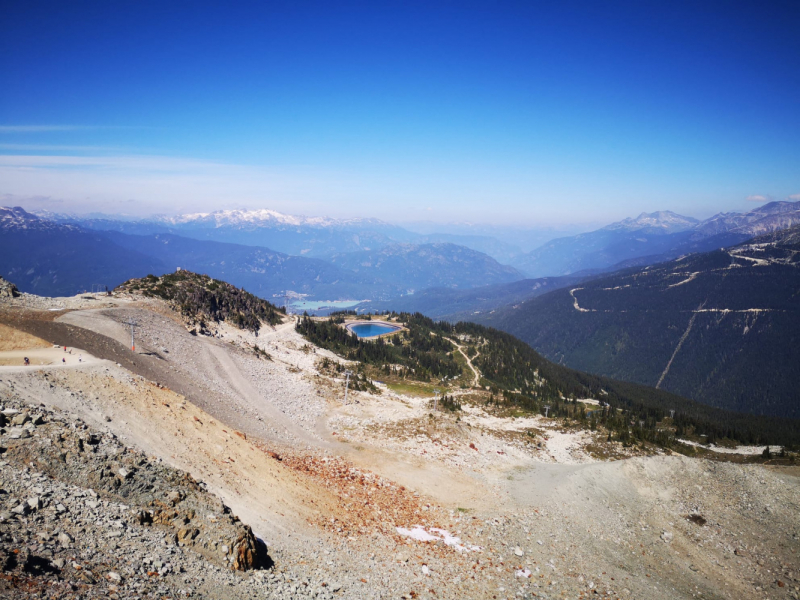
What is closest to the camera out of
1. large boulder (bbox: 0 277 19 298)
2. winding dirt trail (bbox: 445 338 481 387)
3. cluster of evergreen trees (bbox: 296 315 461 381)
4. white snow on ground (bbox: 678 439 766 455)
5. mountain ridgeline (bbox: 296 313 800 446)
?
large boulder (bbox: 0 277 19 298)

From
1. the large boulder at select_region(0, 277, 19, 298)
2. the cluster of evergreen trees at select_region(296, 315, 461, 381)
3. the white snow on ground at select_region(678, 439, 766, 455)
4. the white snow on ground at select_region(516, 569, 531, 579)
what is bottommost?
the white snow on ground at select_region(678, 439, 766, 455)

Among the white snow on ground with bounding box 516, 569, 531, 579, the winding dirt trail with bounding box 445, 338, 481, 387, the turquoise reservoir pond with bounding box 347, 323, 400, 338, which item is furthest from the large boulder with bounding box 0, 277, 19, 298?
the turquoise reservoir pond with bounding box 347, 323, 400, 338

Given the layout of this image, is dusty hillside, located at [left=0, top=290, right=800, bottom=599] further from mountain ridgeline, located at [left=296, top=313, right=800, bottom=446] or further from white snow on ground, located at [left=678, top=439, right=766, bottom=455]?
white snow on ground, located at [left=678, top=439, right=766, bottom=455]

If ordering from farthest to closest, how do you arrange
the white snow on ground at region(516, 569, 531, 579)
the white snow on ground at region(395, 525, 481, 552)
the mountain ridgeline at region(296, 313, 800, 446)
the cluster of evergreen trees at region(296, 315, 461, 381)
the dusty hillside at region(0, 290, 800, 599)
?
the cluster of evergreen trees at region(296, 315, 461, 381) < the mountain ridgeline at region(296, 313, 800, 446) < the white snow on ground at region(395, 525, 481, 552) < the white snow on ground at region(516, 569, 531, 579) < the dusty hillside at region(0, 290, 800, 599)

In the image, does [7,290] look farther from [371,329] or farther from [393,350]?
[371,329]

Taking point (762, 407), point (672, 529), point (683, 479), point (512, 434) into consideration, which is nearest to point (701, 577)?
point (672, 529)

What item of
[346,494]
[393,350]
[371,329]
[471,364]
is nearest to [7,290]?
[346,494]
